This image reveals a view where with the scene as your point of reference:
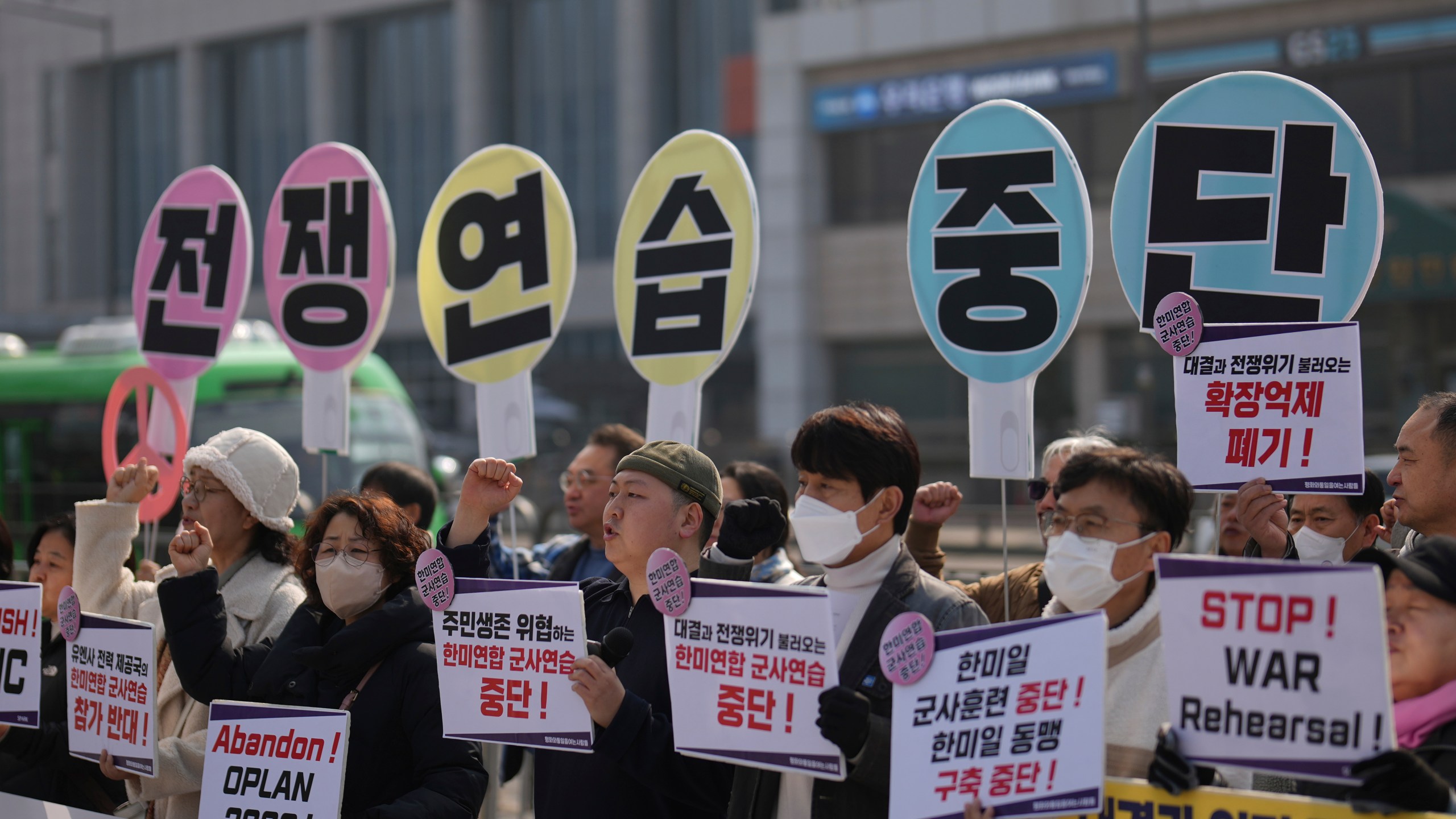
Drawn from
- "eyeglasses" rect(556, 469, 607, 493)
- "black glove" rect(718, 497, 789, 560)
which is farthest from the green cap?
"eyeglasses" rect(556, 469, 607, 493)

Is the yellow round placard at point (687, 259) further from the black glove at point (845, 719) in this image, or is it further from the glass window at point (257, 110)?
the glass window at point (257, 110)

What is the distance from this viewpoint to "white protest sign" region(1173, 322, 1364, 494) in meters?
3.61

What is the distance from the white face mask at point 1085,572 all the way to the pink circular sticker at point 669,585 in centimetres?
84

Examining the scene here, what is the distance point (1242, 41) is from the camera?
23703 mm

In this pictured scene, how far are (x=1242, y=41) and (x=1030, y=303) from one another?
2190 centimetres

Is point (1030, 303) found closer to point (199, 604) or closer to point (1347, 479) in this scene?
point (1347, 479)

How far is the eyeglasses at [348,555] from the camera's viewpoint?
359cm

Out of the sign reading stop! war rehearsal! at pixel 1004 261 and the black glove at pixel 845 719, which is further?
the sign reading stop! war rehearsal! at pixel 1004 261

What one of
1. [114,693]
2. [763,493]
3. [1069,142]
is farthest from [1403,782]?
[1069,142]

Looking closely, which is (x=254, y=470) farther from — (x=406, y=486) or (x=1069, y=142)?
(x=1069, y=142)

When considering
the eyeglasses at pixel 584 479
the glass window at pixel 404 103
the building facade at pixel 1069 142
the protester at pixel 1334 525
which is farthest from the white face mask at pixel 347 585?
the glass window at pixel 404 103

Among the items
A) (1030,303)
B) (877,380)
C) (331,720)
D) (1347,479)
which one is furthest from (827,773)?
(877,380)

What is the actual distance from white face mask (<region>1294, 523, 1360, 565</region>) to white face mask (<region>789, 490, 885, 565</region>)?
75.5 inches

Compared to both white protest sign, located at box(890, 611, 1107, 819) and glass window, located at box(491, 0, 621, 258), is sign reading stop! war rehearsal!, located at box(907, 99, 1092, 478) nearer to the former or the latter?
white protest sign, located at box(890, 611, 1107, 819)
